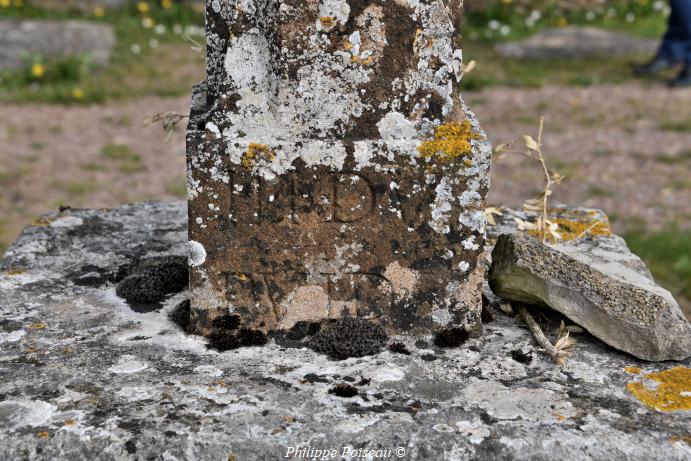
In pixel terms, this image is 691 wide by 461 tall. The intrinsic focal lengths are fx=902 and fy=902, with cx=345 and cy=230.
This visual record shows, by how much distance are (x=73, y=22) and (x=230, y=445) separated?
31.5ft

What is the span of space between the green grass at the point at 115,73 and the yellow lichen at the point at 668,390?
7355 millimetres

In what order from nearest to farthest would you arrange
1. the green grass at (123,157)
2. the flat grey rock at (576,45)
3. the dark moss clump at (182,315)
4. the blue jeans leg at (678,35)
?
the dark moss clump at (182,315), the green grass at (123,157), the blue jeans leg at (678,35), the flat grey rock at (576,45)

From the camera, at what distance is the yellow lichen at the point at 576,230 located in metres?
3.90

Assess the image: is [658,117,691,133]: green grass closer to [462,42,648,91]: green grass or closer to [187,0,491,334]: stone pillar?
[462,42,648,91]: green grass

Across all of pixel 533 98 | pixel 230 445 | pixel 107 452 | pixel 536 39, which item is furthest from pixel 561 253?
pixel 536 39

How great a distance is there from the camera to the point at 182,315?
326 cm

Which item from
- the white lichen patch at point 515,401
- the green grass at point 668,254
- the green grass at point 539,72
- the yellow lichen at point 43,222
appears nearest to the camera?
the white lichen patch at point 515,401

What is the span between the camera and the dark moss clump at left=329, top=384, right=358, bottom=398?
277cm

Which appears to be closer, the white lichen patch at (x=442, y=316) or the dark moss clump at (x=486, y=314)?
the white lichen patch at (x=442, y=316)

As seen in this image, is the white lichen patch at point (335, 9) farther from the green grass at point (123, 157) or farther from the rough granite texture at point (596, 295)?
the green grass at point (123, 157)

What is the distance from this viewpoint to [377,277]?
3135mm

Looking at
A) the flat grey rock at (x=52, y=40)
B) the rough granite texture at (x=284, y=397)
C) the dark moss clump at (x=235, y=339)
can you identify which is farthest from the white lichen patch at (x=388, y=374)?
the flat grey rock at (x=52, y=40)

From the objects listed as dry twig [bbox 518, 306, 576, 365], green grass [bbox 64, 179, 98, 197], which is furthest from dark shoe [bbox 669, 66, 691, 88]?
dry twig [bbox 518, 306, 576, 365]

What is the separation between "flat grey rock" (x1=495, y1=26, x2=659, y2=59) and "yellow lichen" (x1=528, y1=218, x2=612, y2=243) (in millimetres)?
6949
